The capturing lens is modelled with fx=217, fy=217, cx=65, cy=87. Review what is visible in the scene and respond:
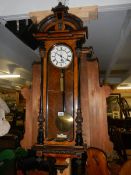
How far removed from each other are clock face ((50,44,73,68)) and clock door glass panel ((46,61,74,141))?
0.06 m

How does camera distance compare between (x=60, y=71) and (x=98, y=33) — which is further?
(x=98, y=33)

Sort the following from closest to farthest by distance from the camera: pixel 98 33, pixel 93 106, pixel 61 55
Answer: pixel 61 55 → pixel 93 106 → pixel 98 33

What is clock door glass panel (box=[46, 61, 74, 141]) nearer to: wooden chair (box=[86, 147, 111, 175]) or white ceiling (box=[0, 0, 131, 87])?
wooden chair (box=[86, 147, 111, 175])

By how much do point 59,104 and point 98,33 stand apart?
1.59m

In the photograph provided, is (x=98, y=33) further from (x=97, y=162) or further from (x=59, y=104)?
(x=97, y=162)

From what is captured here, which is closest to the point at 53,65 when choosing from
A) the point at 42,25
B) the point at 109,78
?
the point at 42,25

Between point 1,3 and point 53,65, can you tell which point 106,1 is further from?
point 1,3

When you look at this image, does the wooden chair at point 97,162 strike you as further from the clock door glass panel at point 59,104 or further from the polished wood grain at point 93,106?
the clock door glass panel at point 59,104

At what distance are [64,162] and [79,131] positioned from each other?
0.35m

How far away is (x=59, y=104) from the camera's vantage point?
235cm

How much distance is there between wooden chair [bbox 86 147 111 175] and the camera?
2.27 meters

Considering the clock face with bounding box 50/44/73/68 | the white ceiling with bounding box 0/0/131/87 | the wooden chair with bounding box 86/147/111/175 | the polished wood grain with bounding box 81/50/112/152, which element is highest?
the white ceiling with bounding box 0/0/131/87

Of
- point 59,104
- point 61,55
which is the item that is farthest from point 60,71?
point 59,104

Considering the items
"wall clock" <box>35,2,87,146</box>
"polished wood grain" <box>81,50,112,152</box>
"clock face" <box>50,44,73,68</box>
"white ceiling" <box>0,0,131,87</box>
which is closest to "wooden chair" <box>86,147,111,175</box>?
"polished wood grain" <box>81,50,112,152</box>
